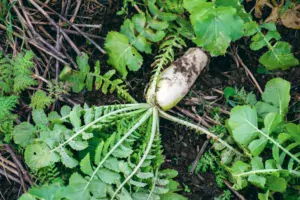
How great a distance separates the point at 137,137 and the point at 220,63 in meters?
0.84

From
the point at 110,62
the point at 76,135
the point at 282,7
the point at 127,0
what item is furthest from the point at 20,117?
the point at 282,7

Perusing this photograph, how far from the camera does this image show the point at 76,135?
2557mm

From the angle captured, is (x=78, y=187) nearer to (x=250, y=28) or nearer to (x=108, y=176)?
(x=108, y=176)

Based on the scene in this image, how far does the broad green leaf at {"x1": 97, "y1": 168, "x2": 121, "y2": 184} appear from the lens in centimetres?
247

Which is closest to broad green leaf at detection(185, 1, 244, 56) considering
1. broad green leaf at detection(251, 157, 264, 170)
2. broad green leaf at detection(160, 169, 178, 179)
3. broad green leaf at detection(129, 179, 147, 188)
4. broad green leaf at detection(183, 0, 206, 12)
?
broad green leaf at detection(183, 0, 206, 12)

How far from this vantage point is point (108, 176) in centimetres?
248

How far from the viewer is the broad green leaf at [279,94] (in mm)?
2801

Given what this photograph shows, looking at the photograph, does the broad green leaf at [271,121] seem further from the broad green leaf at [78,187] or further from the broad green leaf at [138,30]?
the broad green leaf at [78,187]

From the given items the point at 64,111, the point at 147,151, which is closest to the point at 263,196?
the point at 147,151

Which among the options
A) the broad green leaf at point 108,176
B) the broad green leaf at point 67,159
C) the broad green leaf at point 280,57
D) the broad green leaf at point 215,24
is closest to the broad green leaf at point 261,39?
the broad green leaf at point 280,57

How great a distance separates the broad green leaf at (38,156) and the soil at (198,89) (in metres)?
0.55

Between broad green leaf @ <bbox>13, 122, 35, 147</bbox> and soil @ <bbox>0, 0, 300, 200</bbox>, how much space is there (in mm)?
400

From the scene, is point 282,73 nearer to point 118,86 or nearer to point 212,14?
point 212,14

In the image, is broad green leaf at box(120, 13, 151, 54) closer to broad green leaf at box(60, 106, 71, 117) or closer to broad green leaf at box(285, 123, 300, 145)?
broad green leaf at box(60, 106, 71, 117)
